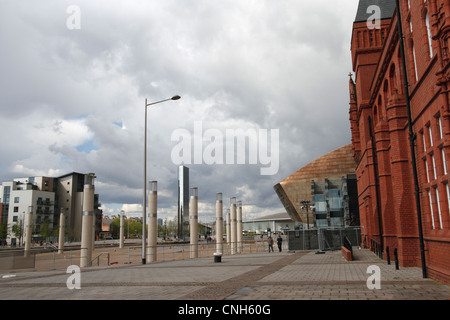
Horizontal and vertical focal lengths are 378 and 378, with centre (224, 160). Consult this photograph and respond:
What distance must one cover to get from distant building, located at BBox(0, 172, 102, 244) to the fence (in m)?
78.6

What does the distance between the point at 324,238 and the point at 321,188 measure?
48.8m

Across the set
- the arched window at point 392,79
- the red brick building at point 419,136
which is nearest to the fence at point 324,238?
the red brick building at point 419,136

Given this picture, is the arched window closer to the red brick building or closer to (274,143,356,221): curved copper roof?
the red brick building

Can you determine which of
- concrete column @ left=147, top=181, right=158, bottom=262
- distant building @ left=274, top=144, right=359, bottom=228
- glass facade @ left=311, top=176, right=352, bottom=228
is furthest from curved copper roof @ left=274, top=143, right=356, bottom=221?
concrete column @ left=147, top=181, right=158, bottom=262

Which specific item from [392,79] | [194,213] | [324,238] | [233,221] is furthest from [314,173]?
[392,79]

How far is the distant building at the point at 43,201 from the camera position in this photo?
9888 cm

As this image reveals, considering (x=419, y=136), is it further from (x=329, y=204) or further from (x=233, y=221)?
(x=329, y=204)

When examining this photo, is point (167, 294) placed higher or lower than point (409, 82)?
lower

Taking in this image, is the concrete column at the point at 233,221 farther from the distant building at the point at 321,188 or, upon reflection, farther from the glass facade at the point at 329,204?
the glass facade at the point at 329,204

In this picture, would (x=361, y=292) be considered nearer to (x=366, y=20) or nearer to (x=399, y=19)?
(x=399, y=19)

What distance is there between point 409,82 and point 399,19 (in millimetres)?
2364
